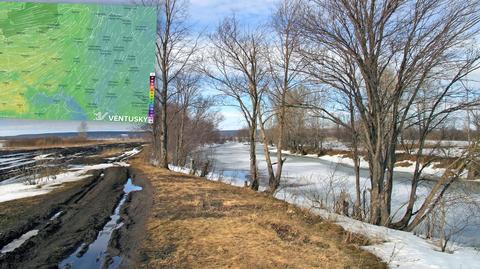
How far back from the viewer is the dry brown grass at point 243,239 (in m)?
6.10

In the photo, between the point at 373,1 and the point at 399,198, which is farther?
the point at 399,198

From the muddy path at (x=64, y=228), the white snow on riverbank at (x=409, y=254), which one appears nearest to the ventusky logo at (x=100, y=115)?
the muddy path at (x=64, y=228)

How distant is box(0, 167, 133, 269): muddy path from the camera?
19.3 feet

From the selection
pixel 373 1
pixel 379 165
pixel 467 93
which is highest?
pixel 373 1

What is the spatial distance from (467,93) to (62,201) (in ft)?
37.3

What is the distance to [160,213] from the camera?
31.5 feet

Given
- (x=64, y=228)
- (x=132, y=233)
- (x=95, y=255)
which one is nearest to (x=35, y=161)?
(x=64, y=228)

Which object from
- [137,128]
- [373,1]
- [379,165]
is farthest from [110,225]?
[137,128]

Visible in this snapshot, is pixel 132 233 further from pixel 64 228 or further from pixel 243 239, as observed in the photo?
pixel 243 239

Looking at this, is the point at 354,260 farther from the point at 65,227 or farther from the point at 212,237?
the point at 65,227

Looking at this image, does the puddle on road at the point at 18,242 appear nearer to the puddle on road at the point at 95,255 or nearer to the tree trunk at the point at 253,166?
the puddle on road at the point at 95,255

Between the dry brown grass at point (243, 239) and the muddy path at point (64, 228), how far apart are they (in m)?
1.10

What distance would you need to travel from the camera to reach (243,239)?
7.34m

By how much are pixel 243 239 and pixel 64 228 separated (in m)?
3.49
